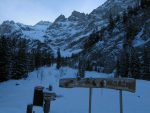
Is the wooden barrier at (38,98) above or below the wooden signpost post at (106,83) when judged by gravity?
below

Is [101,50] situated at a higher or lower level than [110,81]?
higher

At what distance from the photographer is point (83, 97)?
32.4 m

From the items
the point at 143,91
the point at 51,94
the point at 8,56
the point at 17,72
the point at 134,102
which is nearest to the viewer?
the point at 51,94

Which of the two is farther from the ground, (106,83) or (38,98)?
(106,83)

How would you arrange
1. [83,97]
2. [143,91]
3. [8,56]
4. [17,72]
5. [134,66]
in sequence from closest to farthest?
[83,97] < [143,91] < [8,56] < [17,72] < [134,66]

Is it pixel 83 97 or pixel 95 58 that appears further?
pixel 95 58

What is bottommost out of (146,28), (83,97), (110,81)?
(83,97)

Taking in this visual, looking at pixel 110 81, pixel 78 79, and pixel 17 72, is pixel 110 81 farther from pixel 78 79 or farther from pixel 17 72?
pixel 17 72

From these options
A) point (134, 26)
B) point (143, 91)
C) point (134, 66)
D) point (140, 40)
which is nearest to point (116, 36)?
point (134, 26)

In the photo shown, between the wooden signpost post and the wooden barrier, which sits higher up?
the wooden signpost post

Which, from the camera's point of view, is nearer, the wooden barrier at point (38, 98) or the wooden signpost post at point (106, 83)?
the wooden signpost post at point (106, 83)

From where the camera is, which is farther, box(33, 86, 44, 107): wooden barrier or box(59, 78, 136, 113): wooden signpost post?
box(33, 86, 44, 107): wooden barrier

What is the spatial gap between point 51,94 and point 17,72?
170 feet

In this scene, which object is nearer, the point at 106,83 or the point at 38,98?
the point at 106,83
